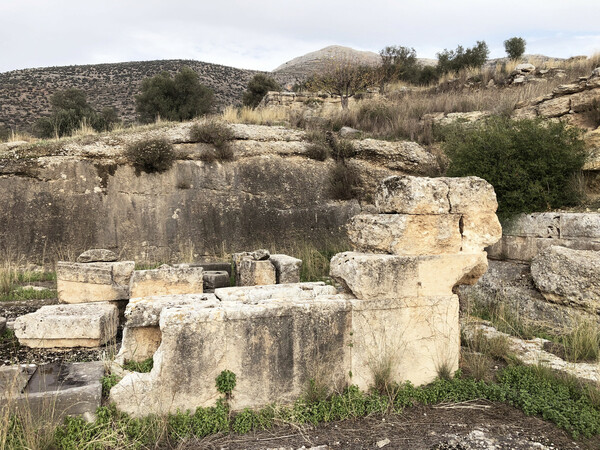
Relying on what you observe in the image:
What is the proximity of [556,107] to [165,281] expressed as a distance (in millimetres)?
8749

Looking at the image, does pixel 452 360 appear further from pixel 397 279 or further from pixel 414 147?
pixel 414 147

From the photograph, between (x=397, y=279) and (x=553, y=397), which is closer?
(x=553, y=397)

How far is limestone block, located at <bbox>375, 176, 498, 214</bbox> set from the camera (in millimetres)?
4090

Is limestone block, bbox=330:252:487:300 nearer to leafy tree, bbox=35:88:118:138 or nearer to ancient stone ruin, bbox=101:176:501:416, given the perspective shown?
ancient stone ruin, bbox=101:176:501:416

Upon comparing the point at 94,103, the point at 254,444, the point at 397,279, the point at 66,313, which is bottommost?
the point at 254,444

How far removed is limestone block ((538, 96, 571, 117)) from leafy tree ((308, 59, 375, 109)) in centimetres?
865

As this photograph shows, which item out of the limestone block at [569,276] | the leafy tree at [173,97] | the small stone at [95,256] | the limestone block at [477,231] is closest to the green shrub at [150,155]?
the small stone at [95,256]

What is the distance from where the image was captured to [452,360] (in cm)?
401

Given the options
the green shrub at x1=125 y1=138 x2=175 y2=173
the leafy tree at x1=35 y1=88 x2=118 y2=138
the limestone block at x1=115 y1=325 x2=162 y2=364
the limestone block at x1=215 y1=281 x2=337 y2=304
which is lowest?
the limestone block at x1=115 y1=325 x2=162 y2=364

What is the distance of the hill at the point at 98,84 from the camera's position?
29031mm

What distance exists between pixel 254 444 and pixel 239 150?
884 cm

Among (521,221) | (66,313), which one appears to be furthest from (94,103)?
(521,221)

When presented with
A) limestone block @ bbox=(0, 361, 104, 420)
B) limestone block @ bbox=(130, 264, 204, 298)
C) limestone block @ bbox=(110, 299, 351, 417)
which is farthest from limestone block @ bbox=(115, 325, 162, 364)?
limestone block @ bbox=(130, 264, 204, 298)

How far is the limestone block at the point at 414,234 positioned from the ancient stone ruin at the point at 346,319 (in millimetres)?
11
